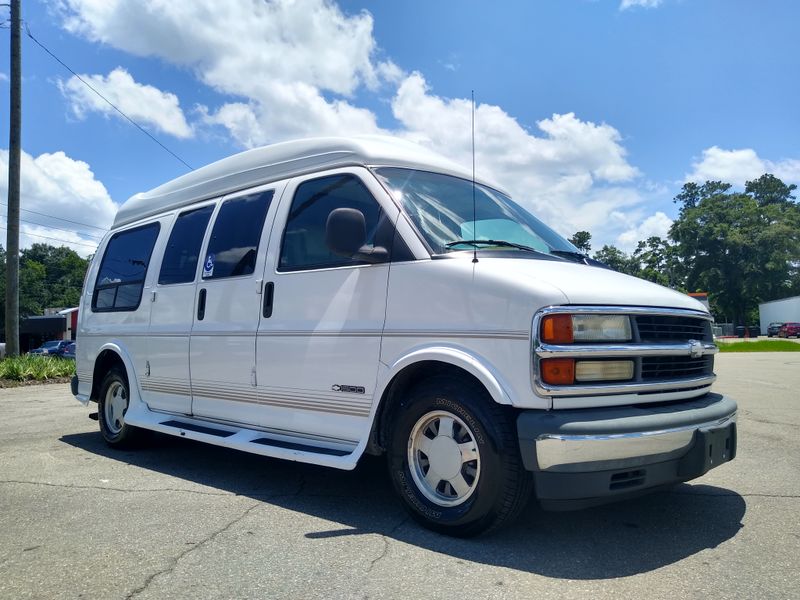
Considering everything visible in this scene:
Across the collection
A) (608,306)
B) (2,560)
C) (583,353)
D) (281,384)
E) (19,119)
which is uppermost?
(19,119)

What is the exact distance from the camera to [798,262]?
6838 cm

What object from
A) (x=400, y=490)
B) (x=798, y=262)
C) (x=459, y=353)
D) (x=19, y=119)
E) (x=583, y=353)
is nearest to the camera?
(x=583, y=353)

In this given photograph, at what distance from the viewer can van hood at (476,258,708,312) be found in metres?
3.28

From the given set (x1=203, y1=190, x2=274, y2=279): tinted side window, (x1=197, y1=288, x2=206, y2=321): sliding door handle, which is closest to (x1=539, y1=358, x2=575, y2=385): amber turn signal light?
(x1=203, y1=190, x2=274, y2=279): tinted side window

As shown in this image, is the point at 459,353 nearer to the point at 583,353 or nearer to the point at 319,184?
the point at 583,353

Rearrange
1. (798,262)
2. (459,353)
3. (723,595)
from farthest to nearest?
1. (798,262)
2. (459,353)
3. (723,595)

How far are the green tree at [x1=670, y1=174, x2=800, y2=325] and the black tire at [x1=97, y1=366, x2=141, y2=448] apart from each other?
73.6 metres

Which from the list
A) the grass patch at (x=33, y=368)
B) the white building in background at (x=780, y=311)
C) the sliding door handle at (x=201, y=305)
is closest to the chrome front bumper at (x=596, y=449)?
the sliding door handle at (x=201, y=305)

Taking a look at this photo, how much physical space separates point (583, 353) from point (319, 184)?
230 centimetres

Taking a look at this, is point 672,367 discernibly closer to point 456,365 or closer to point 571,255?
point 571,255

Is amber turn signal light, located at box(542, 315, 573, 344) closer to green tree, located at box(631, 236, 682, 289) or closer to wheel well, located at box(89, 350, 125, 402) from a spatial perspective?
wheel well, located at box(89, 350, 125, 402)

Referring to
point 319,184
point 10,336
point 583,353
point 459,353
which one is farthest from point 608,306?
point 10,336

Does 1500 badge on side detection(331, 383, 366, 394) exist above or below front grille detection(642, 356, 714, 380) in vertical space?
below

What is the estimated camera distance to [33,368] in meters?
14.2
